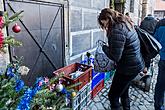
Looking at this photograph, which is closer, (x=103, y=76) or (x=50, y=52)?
(x=50, y=52)

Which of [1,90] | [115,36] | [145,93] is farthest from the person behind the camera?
[145,93]

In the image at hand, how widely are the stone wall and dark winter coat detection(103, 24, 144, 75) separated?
1453mm

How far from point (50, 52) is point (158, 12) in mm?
20793

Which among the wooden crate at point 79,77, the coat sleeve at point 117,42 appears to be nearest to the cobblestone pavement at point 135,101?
the wooden crate at point 79,77

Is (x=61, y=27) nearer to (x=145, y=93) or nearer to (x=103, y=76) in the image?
(x=103, y=76)

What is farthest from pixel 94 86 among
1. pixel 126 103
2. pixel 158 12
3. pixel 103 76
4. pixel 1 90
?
pixel 158 12

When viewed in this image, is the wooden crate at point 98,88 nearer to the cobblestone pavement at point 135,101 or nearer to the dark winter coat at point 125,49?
the cobblestone pavement at point 135,101

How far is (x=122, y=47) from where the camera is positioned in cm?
242

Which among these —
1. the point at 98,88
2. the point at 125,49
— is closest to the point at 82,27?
the point at 98,88

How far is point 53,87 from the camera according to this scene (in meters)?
2.50

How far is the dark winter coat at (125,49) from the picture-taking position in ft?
7.92

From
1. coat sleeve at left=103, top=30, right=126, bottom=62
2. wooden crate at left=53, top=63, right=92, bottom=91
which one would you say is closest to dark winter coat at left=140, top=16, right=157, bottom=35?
wooden crate at left=53, top=63, right=92, bottom=91

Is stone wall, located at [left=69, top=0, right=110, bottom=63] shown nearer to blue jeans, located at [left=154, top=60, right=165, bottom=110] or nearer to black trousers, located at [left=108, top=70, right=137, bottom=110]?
black trousers, located at [left=108, top=70, right=137, bottom=110]

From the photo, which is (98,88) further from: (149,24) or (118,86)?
(149,24)
